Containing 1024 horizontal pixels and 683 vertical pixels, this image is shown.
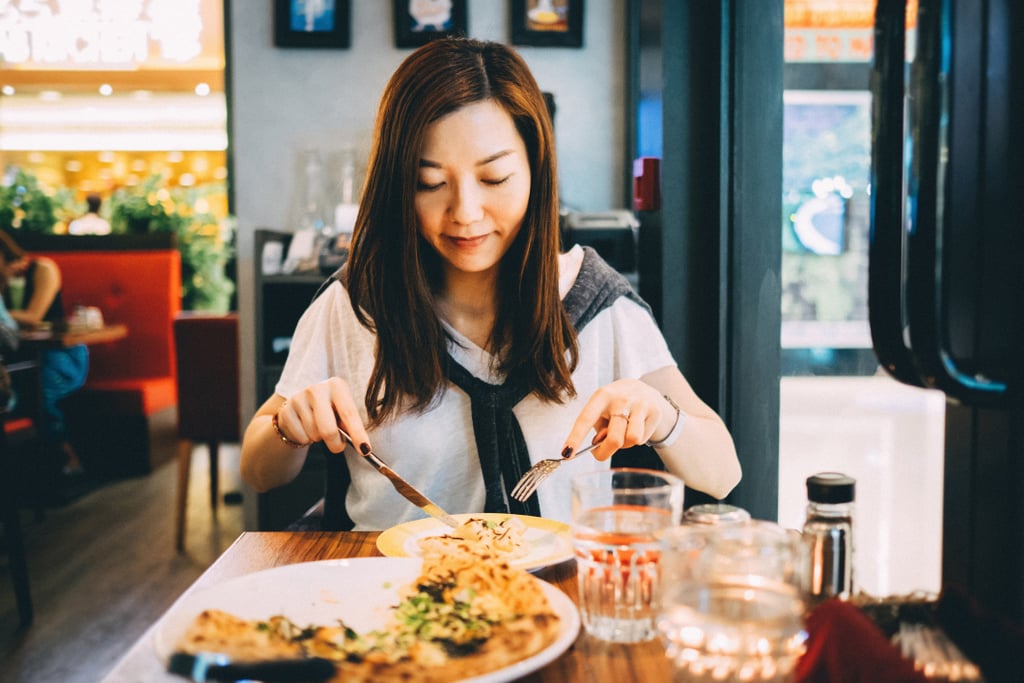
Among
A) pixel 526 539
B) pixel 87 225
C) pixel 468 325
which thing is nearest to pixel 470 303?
pixel 468 325

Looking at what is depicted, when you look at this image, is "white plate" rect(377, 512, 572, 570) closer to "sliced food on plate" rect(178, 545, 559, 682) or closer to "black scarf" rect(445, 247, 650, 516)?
"sliced food on plate" rect(178, 545, 559, 682)

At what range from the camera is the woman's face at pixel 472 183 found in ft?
4.24

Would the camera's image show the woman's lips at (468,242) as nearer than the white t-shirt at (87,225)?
Yes

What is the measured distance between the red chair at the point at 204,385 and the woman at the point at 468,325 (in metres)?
2.26

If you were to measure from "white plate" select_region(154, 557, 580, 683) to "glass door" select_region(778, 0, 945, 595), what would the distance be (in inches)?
26.2

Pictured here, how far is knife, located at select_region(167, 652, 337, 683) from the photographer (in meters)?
0.58

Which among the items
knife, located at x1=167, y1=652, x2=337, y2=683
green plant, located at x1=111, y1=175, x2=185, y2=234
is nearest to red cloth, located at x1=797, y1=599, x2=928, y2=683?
knife, located at x1=167, y1=652, x2=337, y2=683

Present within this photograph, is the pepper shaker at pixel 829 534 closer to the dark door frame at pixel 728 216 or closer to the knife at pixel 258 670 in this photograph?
the knife at pixel 258 670

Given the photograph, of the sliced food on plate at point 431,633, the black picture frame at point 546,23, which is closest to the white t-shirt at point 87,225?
the black picture frame at point 546,23

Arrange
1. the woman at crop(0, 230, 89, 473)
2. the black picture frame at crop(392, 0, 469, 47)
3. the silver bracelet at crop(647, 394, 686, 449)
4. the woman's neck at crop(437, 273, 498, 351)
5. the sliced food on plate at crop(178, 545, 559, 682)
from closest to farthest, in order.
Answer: the sliced food on plate at crop(178, 545, 559, 682)
the silver bracelet at crop(647, 394, 686, 449)
the woman's neck at crop(437, 273, 498, 351)
the black picture frame at crop(392, 0, 469, 47)
the woman at crop(0, 230, 89, 473)

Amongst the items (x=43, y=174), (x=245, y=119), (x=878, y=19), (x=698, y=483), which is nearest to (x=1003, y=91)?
(x=878, y=19)

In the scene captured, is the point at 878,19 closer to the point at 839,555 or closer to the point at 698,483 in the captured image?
the point at 839,555

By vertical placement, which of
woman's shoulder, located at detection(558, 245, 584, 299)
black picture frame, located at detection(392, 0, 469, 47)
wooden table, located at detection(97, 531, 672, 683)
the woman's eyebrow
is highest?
black picture frame, located at detection(392, 0, 469, 47)

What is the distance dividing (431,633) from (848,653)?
32 centimetres
